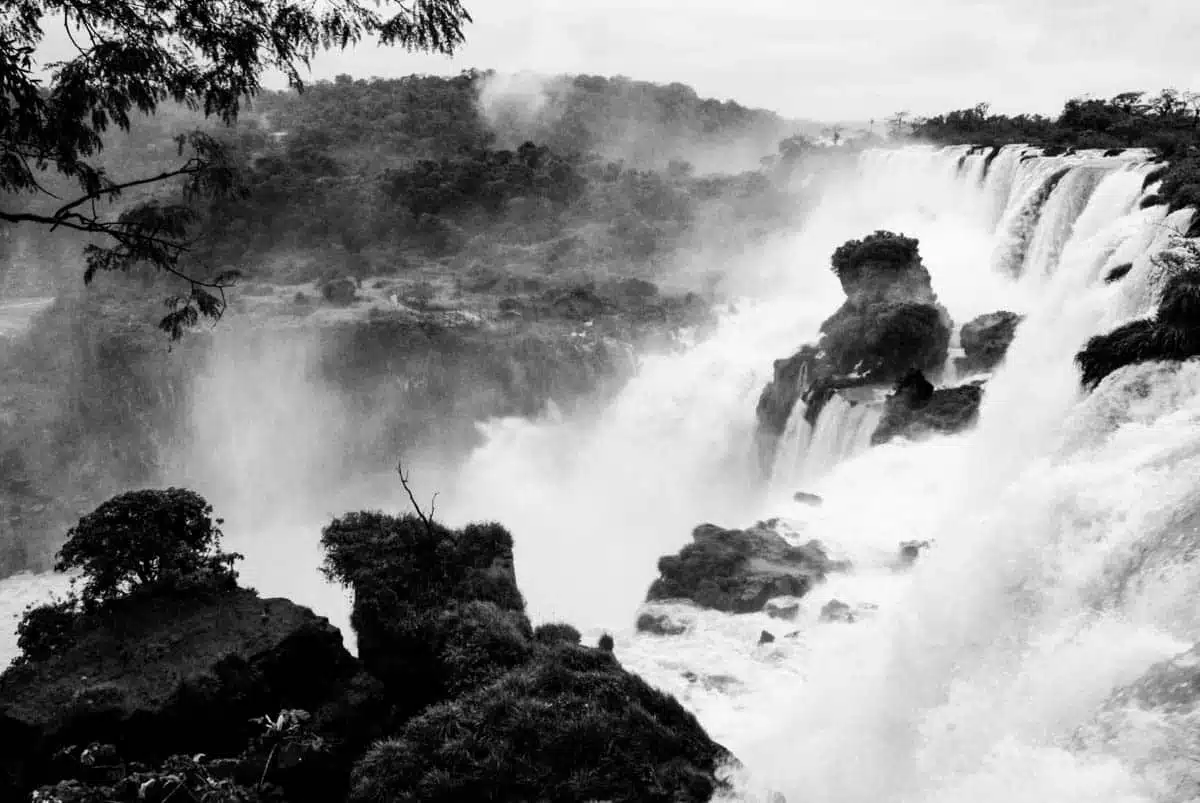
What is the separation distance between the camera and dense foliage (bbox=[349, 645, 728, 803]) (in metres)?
8.51

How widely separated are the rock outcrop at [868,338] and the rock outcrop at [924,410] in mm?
1861

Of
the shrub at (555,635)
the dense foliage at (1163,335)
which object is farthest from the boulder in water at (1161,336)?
the shrub at (555,635)

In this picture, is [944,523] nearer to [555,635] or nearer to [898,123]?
[555,635]

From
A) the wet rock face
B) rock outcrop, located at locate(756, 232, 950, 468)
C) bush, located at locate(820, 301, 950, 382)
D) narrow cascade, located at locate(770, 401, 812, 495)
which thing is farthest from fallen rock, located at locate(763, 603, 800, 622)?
the wet rock face

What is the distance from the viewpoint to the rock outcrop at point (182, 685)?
373 inches

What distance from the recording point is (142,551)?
12.0 m

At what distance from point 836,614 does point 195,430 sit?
30745mm

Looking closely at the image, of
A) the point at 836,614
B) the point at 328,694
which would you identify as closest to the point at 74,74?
the point at 328,694

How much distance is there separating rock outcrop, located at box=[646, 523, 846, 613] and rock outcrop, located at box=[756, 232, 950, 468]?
22.1 ft

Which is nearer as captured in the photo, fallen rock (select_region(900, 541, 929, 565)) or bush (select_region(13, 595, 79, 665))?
bush (select_region(13, 595, 79, 665))

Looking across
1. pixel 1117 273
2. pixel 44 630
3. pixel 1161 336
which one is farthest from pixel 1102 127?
pixel 44 630

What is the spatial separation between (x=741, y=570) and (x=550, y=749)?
28.3ft

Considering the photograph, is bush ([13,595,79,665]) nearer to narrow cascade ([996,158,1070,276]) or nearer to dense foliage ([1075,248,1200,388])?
dense foliage ([1075,248,1200,388])

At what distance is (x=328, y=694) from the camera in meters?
11.0
